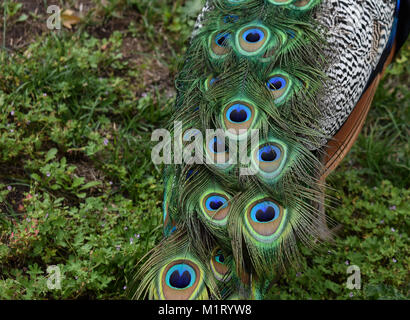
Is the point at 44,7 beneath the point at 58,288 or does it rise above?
above

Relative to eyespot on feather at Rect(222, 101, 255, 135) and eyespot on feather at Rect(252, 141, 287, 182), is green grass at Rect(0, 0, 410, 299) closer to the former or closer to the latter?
eyespot on feather at Rect(252, 141, 287, 182)

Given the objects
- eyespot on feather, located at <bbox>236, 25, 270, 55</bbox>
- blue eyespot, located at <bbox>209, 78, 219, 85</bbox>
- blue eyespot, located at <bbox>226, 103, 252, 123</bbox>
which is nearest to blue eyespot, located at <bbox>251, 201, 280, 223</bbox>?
blue eyespot, located at <bbox>226, 103, 252, 123</bbox>

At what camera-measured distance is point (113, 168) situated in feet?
9.94

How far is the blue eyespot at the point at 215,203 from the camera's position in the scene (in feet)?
6.51

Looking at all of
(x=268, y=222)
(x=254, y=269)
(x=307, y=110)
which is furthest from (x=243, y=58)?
(x=254, y=269)

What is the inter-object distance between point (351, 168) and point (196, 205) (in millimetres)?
1693

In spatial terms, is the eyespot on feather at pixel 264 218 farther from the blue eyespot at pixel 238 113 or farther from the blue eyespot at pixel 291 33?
the blue eyespot at pixel 291 33

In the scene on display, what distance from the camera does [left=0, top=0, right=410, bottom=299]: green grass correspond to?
8.42 ft

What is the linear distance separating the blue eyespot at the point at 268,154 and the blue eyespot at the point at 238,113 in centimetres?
15

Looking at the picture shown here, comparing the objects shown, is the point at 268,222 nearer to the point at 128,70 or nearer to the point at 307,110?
the point at 307,110

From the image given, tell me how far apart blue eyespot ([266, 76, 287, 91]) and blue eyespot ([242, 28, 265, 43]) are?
0.19 m

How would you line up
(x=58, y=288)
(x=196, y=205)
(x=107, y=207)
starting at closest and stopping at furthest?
(x=196, y=205) < (x=58, y=288) < (x=107, y=207)

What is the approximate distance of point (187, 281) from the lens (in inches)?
73.7

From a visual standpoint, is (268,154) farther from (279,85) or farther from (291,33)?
(291,33)
